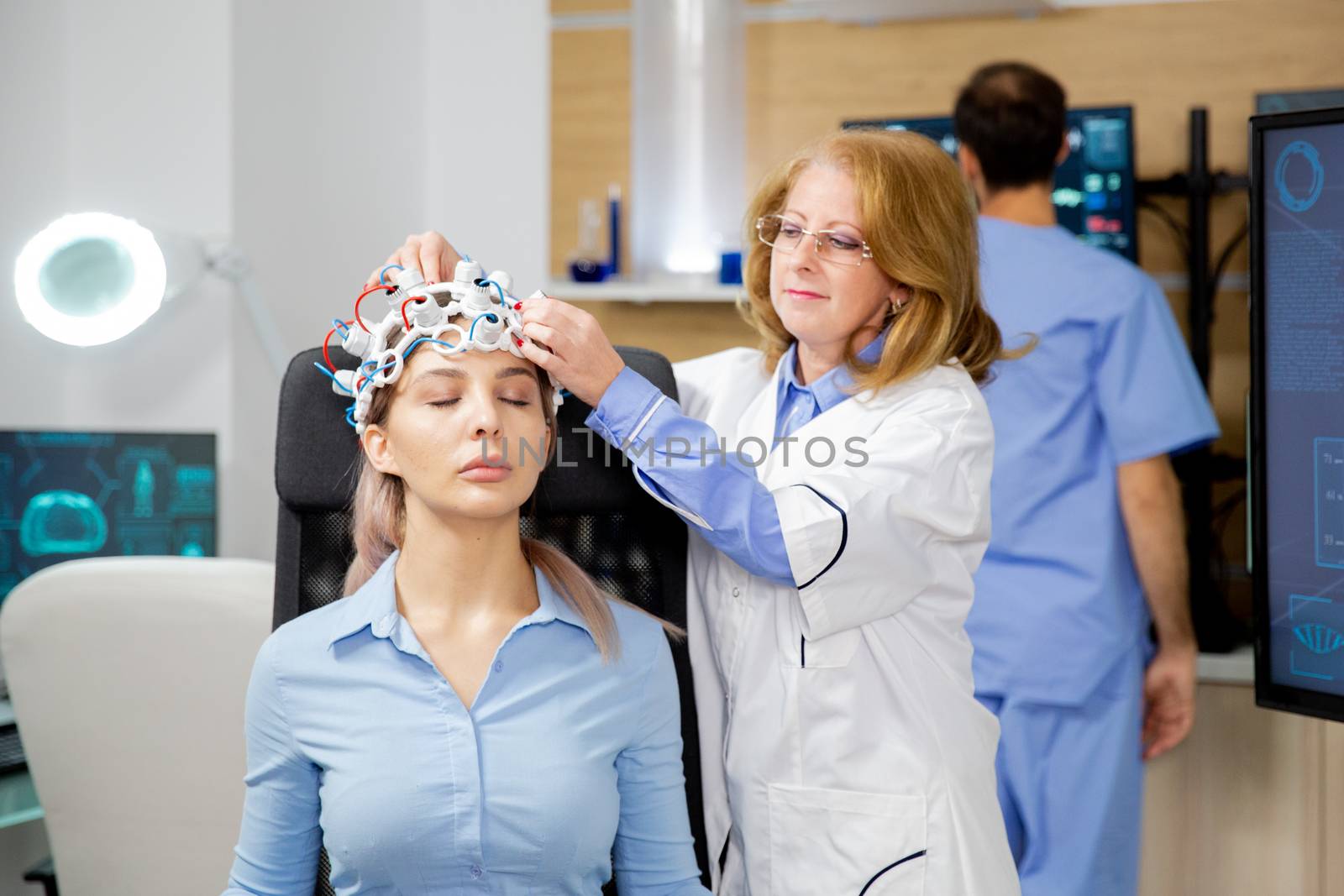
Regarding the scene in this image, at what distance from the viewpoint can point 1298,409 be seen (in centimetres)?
148

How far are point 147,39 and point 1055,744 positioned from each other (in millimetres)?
2059

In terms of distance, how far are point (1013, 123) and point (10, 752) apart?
1838 millimetres

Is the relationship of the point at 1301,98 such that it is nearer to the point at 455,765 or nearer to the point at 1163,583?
the point at 1163,583

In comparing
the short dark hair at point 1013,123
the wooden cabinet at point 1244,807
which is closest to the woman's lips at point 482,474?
the short dark hair at point 1013,123

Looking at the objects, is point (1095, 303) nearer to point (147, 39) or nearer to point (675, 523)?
point (675, 523)

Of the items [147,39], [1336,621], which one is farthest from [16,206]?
[1336,621]

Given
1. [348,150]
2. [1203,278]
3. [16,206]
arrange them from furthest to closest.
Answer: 1. [348,150]
2. [16,206]
3. [1203,278]

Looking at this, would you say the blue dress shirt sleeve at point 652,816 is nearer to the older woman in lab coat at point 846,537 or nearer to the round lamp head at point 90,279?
the older woman in lab coat at point 846,537

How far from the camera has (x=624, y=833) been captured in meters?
1.18

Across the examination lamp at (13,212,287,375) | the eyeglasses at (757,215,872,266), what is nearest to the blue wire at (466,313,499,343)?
the eyeglasses at (757,215,872,266)

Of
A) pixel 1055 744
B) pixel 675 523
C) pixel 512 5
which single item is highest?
pixel 512 5

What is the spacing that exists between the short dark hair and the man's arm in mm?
510

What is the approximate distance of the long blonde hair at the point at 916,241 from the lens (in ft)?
4.19

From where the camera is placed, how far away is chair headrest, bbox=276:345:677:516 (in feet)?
4.09
